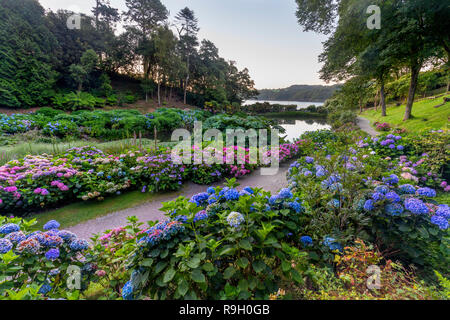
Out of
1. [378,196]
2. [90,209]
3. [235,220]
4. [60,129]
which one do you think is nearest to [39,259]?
[235,220]

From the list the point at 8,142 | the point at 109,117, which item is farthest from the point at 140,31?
the point at 8,142

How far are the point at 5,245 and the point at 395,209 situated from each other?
2849 millimetres

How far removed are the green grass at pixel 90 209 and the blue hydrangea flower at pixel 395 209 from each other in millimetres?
3593

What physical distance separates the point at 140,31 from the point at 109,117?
20102 mm

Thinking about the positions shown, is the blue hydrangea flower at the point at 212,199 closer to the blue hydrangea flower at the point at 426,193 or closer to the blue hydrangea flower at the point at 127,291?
the blue hydrangea flower at the point at 127,291

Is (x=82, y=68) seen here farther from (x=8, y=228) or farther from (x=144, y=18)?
(x=8, y=228)

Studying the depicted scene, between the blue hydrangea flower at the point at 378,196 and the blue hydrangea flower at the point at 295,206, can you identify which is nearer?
the blue hydrangea flower at the point at 295,206

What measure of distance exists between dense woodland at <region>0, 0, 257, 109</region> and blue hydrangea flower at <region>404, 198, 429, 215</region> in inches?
780

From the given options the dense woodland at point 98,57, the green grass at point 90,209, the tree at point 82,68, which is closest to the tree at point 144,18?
the dense woodland at point 98,57

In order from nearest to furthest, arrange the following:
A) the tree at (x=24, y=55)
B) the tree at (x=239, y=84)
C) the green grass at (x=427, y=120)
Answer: the green grass at (x=427, y=120)
the tree at (x=24, y=55)
the tree at (x=239, y=84)

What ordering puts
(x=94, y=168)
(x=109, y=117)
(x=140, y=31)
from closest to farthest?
(x=94, y=168)
(x=109, y=117)
(x=140, y=31)

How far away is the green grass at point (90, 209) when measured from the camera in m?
2.94

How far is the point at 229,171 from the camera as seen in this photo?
16.2 ft

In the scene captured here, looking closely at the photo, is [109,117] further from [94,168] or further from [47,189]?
[47,189]
